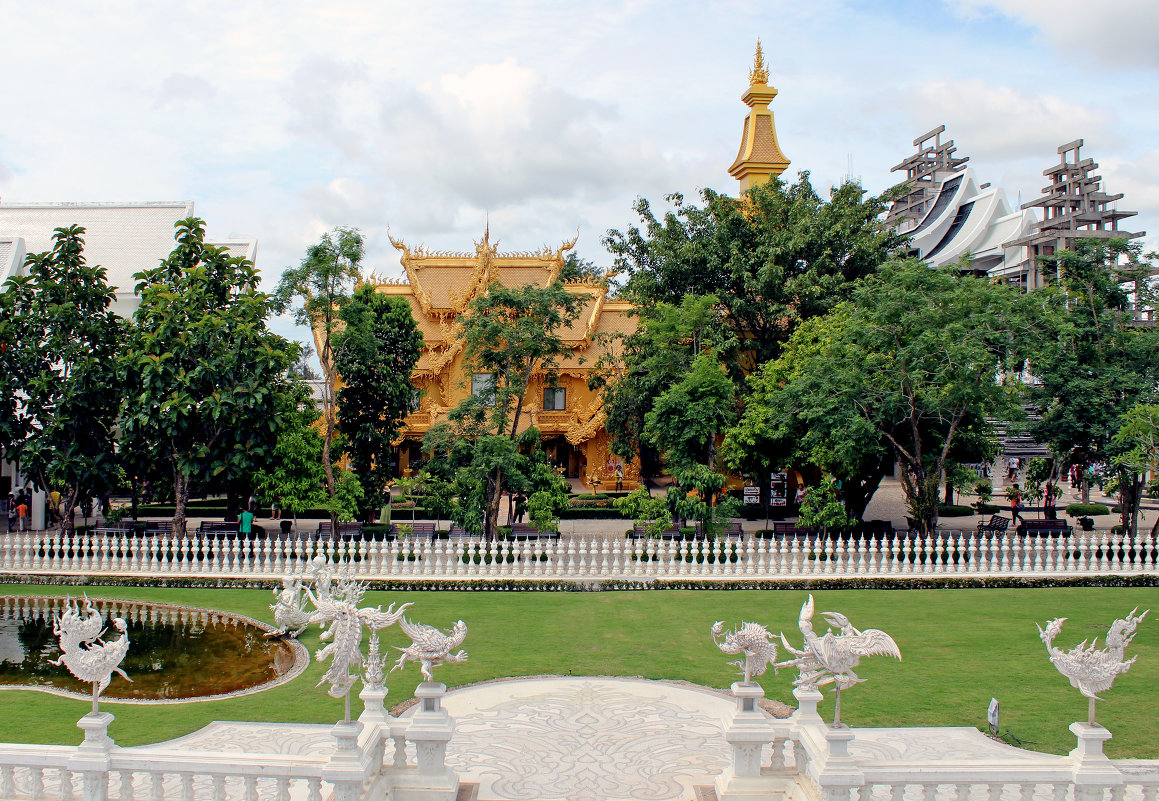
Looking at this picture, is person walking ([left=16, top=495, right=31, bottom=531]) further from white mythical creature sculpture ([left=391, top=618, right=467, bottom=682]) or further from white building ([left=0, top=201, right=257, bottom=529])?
white mythical creature sculpture ([left=391, top=618, right=467, bottom=682])

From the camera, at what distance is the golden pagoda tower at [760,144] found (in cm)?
3212

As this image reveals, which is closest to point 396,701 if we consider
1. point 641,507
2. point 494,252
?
point 641,507

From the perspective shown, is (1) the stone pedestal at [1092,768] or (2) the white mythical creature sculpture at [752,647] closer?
(1) the stone pedestal at [1092,768]

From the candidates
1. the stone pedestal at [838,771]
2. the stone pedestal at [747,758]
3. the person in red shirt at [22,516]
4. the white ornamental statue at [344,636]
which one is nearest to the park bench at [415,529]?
the person in red shirt at [22,516]

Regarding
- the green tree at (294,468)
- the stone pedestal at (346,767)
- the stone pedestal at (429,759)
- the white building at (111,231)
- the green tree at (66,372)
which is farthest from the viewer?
the white building at (111,231)

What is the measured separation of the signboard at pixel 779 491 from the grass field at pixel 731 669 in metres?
11.6

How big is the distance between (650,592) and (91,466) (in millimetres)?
12314

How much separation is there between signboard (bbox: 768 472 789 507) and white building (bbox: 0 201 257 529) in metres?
18.9

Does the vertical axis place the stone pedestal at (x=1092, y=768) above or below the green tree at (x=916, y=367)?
below

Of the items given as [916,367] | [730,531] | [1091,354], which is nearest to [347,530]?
[730,531]

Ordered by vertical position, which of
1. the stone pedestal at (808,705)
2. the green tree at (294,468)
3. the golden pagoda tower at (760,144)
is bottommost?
the stone pedestal at (808,705)

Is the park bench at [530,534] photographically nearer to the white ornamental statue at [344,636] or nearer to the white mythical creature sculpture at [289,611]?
the white mythical creature sculpture at [289,611]

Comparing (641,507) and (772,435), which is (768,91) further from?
(641,507)

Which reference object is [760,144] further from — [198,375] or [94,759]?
[94,759]
